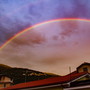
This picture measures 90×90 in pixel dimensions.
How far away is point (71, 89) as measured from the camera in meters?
11.3

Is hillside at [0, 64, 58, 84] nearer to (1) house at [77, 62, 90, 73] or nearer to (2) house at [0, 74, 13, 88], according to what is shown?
(2) house at [0, 74, 13, 88]

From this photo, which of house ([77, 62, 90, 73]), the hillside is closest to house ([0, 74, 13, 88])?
the hillside

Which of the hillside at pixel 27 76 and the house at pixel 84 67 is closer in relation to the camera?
the house at pixel 84 67

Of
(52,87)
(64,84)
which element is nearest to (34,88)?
(52,87)

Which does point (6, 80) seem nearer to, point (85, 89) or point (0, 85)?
point (0, 85)

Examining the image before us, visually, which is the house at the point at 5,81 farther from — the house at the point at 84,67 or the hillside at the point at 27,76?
the house at the point at 84,67

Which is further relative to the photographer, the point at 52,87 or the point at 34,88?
the point at 34,88

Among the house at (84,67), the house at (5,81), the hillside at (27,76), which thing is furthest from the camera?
the hillside at (27,76)

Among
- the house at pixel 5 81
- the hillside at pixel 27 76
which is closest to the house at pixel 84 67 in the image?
the hillside at pixel 27 76

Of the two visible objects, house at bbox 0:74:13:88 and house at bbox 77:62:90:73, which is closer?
house at bbox 77:62:90:73

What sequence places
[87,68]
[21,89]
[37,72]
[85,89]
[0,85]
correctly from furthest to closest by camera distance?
[37,72], [0,85], [87,68], [21,89], [85,89]

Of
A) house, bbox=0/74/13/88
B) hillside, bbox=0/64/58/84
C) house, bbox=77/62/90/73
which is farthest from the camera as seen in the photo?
hillside, bbox=0/64/58/84

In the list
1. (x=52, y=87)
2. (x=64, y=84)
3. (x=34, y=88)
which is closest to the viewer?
(x=64, y=84)

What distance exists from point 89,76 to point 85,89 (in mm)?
5367
